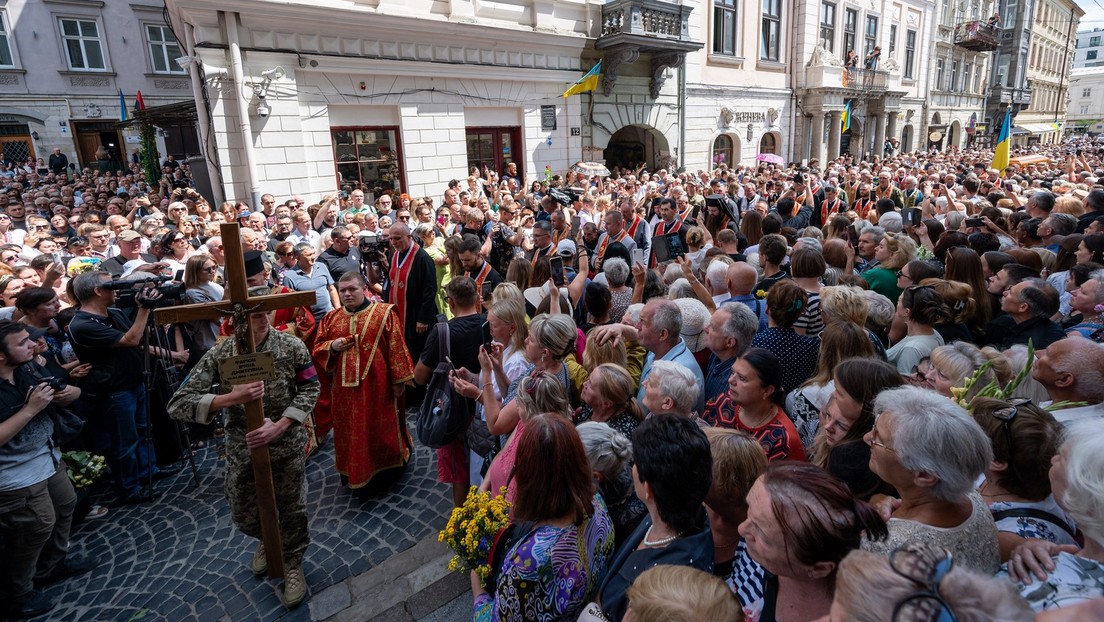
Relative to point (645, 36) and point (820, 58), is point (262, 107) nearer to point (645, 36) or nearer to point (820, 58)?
point (645, 36)

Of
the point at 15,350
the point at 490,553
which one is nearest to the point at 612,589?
the point at 490,553

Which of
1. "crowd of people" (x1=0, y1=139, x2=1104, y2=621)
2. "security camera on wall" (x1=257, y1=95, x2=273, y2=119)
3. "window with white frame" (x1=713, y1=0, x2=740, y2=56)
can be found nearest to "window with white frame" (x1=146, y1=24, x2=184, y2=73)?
"security camera on wall" (x1=257, y1=95, x2=273, y2=119)

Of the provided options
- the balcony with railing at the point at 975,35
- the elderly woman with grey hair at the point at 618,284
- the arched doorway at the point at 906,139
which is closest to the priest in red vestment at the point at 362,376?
the elderly woman with grey hair at the point at 618,284

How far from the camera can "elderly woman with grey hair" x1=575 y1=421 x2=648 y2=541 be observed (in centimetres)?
230

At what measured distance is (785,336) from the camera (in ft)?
11.1

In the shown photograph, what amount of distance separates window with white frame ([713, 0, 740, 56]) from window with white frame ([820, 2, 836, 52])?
202 inches

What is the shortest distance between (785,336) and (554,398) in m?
1.59

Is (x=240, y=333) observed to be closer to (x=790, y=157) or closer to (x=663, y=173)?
(x=663, y=173)

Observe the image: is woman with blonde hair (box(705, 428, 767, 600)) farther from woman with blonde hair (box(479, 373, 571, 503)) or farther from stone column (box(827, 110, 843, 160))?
stone column (box(827, 110, 843, 160))

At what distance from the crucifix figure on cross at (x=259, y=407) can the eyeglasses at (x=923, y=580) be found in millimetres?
2778

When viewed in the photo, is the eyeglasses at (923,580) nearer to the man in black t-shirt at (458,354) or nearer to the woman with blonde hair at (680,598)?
the woman with blonde hair at (680,598)

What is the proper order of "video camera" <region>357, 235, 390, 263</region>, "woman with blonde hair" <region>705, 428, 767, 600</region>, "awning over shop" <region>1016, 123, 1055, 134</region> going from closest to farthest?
"woman with blonde hair" <region>705, 428, 767, 600</region>, "video camera" <region>357, 235, 390, 263</region>, "awning over shop" <region>1016, 123, 1055, 134</region>

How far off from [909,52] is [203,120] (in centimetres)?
3054

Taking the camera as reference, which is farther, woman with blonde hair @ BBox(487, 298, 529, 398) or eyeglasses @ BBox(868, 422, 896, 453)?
woman with blonde hair @ BBox(487, 298, 529, 398)
